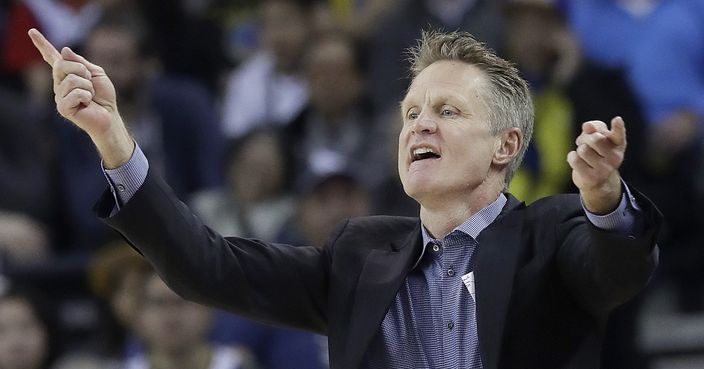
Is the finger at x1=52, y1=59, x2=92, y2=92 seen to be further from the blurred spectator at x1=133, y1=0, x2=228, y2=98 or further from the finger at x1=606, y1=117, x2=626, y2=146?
the blurred spectator at x1=133, y1=0, x2=228, y2=98

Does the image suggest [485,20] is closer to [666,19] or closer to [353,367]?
[666,19]

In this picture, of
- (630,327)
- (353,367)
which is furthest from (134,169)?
(630,327)

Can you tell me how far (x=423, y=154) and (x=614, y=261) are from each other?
1.88ft

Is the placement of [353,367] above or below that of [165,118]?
above

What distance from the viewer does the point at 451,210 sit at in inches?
132

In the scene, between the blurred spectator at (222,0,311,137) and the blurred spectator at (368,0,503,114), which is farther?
the blurred spectator at (222,0,311,137)

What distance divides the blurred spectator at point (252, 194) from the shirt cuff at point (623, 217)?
4.09 meters

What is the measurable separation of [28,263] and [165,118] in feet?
3.71

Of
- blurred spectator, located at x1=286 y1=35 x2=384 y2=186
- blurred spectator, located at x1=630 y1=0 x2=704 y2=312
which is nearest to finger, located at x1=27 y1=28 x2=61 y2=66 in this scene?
blurred spectator, located at x1=630 y1=0 x2=704 y2=312

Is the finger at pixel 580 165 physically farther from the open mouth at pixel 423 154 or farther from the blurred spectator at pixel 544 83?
the blurred spectator at pixel 544 83

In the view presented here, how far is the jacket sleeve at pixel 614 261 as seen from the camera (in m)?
2.98

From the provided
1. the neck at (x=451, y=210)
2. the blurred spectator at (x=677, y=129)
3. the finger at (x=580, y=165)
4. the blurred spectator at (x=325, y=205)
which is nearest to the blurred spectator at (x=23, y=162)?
the blurred spectator at (x=325, y=205)

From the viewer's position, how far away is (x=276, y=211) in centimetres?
712

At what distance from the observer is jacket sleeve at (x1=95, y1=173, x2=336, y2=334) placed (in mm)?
3199
